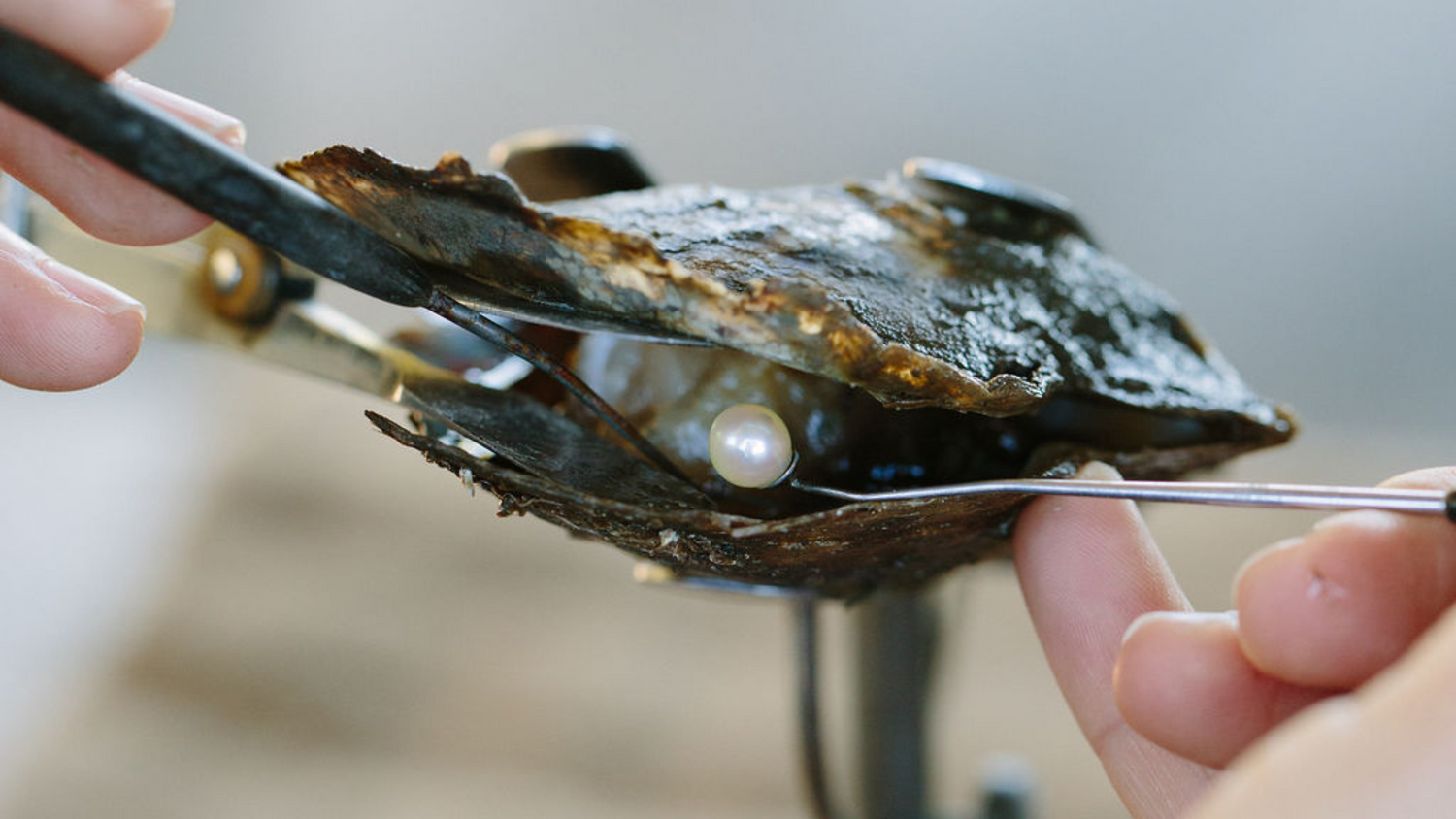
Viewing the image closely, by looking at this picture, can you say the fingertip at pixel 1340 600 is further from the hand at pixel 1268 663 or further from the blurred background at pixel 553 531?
the blurred background at pixel 553 531

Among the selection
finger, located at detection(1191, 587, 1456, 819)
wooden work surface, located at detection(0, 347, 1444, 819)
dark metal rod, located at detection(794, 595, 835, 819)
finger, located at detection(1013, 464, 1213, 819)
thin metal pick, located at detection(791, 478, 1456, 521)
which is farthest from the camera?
wooden work surface, located at detection(0, 347, 1444, 819)

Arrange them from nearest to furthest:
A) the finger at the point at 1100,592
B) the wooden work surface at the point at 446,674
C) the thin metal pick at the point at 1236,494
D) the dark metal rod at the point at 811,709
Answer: the thin metal pick at the point at 1236,494
the finger at the point at 1100,592
the dark metal rod at the point at 811,709
the wooden work surface at the point at 446,674

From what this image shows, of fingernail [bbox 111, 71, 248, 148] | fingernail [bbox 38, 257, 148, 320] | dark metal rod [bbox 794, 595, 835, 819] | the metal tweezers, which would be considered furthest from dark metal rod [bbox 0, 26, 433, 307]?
dark metal rod [bbox 794, 595, 835, 819]

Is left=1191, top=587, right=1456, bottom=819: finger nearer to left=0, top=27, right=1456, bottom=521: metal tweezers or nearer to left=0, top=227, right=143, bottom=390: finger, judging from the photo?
left=0, top=27, right=1456, bottom=521: metal tweezers

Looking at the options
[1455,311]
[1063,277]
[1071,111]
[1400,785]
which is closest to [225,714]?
[1063,277]

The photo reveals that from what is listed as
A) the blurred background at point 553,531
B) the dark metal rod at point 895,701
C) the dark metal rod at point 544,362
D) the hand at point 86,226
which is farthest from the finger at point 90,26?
the blurred background at point 553,531

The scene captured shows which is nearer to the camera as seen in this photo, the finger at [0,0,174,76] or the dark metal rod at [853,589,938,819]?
the finger at [0,0,174,76]

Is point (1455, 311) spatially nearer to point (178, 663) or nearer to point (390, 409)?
point (390, 409)
